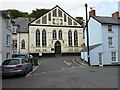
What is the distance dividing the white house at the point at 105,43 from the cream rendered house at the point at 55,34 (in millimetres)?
17168

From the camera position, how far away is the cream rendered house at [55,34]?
2157 inches

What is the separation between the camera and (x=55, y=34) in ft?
184

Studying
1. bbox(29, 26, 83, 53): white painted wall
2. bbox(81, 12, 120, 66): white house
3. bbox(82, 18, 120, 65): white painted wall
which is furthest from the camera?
bbox(29, 26, 83, 53): white painted wall

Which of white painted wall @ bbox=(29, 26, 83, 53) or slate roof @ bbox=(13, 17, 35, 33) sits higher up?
slate roof @ bbox=(13, 17, 35, 33)

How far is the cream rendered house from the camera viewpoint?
54781mm

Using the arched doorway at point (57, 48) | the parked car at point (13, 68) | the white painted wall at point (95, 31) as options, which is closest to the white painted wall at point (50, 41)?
the arched doorway at point (57, 48)

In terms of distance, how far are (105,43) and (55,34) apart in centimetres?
2033

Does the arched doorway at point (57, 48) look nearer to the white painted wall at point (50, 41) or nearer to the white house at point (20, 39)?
the white painted wall at point (50, 41)

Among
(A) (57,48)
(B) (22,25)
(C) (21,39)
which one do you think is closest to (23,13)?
(B) (22,25)

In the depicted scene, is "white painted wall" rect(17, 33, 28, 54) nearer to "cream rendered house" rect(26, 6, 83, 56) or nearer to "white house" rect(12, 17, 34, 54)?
"white house" rect(12, 17, 34, 54)

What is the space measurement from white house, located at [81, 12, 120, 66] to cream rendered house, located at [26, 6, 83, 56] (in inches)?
676

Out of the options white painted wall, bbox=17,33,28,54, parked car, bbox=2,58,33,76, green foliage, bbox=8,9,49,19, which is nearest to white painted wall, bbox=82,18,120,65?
parked car, bbox=2,58,33,76

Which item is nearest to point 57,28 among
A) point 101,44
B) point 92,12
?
point 92,12

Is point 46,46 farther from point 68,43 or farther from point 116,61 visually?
point 116,61
